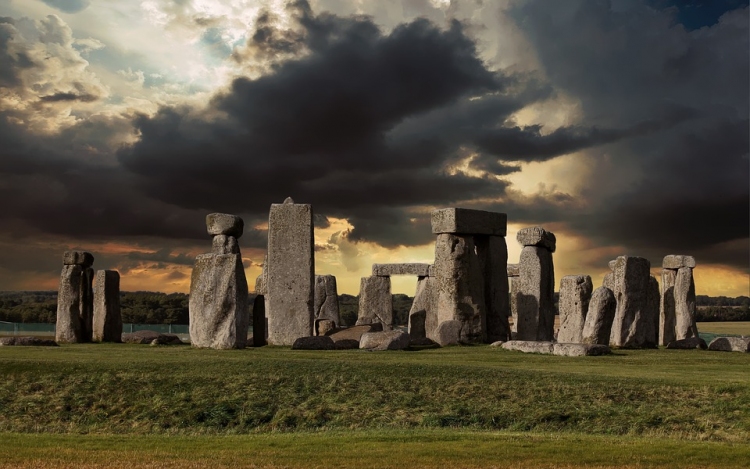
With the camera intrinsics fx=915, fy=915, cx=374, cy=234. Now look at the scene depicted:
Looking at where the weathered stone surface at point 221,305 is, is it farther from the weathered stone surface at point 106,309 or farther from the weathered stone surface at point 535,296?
the weathered stone surface at point 535,296

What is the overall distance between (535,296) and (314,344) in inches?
330

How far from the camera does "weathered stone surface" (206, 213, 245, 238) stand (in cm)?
2489

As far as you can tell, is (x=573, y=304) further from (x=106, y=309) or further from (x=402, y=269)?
(x=106, y=309)

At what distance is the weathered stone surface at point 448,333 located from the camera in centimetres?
2522

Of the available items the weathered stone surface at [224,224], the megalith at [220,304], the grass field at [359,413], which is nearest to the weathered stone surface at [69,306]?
the weathered stone surface at [224,224]

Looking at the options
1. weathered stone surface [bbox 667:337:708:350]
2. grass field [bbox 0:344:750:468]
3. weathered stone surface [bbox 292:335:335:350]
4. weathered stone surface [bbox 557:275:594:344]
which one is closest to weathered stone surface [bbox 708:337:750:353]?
weathered stone surface [bbox 667:337:708:350]

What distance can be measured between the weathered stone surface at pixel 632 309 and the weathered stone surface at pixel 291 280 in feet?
29.0

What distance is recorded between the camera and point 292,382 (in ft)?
51.7

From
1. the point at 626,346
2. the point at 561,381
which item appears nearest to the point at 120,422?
the point at 561,381

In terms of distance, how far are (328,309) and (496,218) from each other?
8.69 metres

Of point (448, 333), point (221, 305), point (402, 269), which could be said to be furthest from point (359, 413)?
point (402, 269)

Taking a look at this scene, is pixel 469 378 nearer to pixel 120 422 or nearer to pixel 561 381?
pixel 561 381

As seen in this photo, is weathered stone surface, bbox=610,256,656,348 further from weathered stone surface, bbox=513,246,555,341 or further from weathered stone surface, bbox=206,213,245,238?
weathered stone surface, bbox=206,213,245,238

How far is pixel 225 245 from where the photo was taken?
24.8 metres
